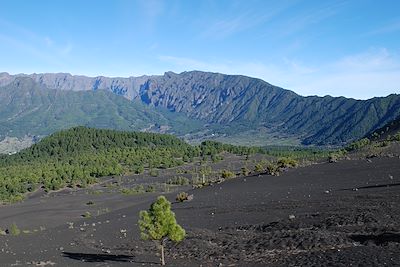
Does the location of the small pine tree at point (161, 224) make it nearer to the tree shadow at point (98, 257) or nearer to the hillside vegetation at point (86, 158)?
the tree shadow at point (98, 257)

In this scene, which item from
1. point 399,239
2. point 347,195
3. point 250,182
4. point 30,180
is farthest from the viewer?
point 30,180

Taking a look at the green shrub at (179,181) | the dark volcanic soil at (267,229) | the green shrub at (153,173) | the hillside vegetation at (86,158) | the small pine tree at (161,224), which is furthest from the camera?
the green shrub at (153,173)

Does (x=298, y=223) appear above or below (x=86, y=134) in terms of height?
below

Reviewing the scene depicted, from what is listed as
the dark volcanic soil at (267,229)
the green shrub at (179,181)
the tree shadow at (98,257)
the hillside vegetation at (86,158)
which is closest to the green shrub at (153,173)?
the hillside vegetation at (86,158)

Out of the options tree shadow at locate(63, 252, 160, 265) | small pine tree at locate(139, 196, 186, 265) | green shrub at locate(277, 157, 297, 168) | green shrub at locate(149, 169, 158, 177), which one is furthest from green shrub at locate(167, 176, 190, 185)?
small pine tree at locate(139, 196, 186, 265)

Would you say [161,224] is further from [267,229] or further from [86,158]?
[86,158]

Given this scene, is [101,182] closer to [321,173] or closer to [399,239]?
[321,173]

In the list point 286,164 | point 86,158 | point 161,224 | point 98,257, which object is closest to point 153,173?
point 86,158

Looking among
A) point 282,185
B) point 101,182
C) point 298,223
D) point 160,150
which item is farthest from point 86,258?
point 160,150
